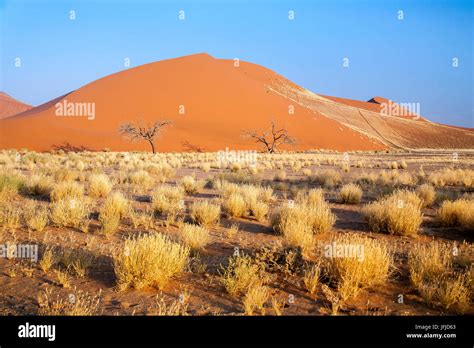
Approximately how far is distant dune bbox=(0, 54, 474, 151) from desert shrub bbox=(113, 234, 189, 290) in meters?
43.0

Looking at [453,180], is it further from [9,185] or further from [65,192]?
[9,185]

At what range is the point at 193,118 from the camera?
2349 inches

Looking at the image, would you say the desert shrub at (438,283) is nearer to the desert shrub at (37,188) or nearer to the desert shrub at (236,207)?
the desert shrub at (236,207)

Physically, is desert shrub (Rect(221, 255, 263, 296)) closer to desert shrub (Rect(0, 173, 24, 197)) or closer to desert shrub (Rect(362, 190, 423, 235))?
desert shrub (Rect(362, 190, 423, 235))

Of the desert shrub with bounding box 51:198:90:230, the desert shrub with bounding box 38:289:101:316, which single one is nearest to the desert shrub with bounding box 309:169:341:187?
the desert shrub with bounding box 51:198:90:230

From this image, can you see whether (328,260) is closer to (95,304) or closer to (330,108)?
(95,304)

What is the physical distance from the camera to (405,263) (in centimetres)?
548

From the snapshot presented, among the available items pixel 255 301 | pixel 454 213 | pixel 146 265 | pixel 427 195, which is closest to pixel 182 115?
pixel 427 195

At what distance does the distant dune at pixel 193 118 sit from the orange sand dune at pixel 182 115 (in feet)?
0.45

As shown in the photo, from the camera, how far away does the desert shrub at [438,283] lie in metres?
3.97

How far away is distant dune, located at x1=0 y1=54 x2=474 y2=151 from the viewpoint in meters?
49.1

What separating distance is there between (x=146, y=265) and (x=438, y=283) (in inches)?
140
